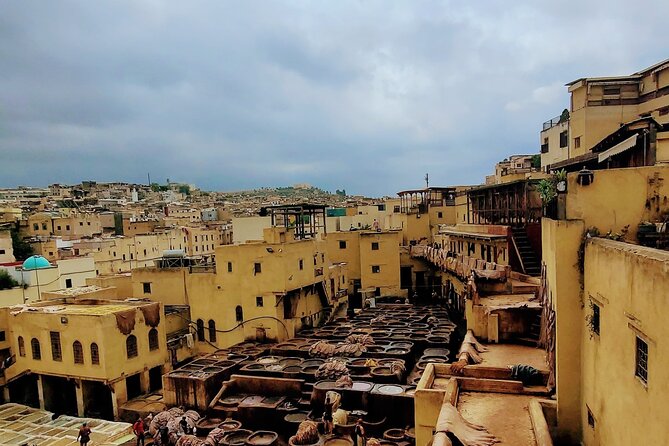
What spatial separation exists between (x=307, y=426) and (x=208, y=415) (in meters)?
7.13

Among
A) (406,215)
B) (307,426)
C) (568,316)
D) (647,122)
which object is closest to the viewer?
(568,316)

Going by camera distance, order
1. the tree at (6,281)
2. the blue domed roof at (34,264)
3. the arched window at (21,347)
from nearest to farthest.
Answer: the arched window at (21,347), the tree at (6,281), the blue domed roof at (34,264)

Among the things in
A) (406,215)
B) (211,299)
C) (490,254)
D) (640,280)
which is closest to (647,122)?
(640,280)

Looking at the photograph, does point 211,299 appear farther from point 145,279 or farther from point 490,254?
point 490,254

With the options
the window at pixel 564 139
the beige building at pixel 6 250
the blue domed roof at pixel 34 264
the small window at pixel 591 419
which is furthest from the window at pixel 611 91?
the beige building at pixel 6 250

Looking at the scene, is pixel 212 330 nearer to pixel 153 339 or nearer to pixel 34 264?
pixel 153 339

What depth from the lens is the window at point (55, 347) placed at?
25391 mm

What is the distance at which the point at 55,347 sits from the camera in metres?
25.6

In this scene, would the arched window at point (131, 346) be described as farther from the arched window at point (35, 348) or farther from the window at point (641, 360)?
the window at point (641, 360)

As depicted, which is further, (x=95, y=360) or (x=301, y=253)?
(x=301, y=253)

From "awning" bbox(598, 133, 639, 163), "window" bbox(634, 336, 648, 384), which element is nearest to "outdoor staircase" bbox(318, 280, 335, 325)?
"awning" bbox(598, 133, 639, 163)

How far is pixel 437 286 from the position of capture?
4244cm

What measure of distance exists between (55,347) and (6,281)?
40.2 feet

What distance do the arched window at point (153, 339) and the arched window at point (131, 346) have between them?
117 cm
